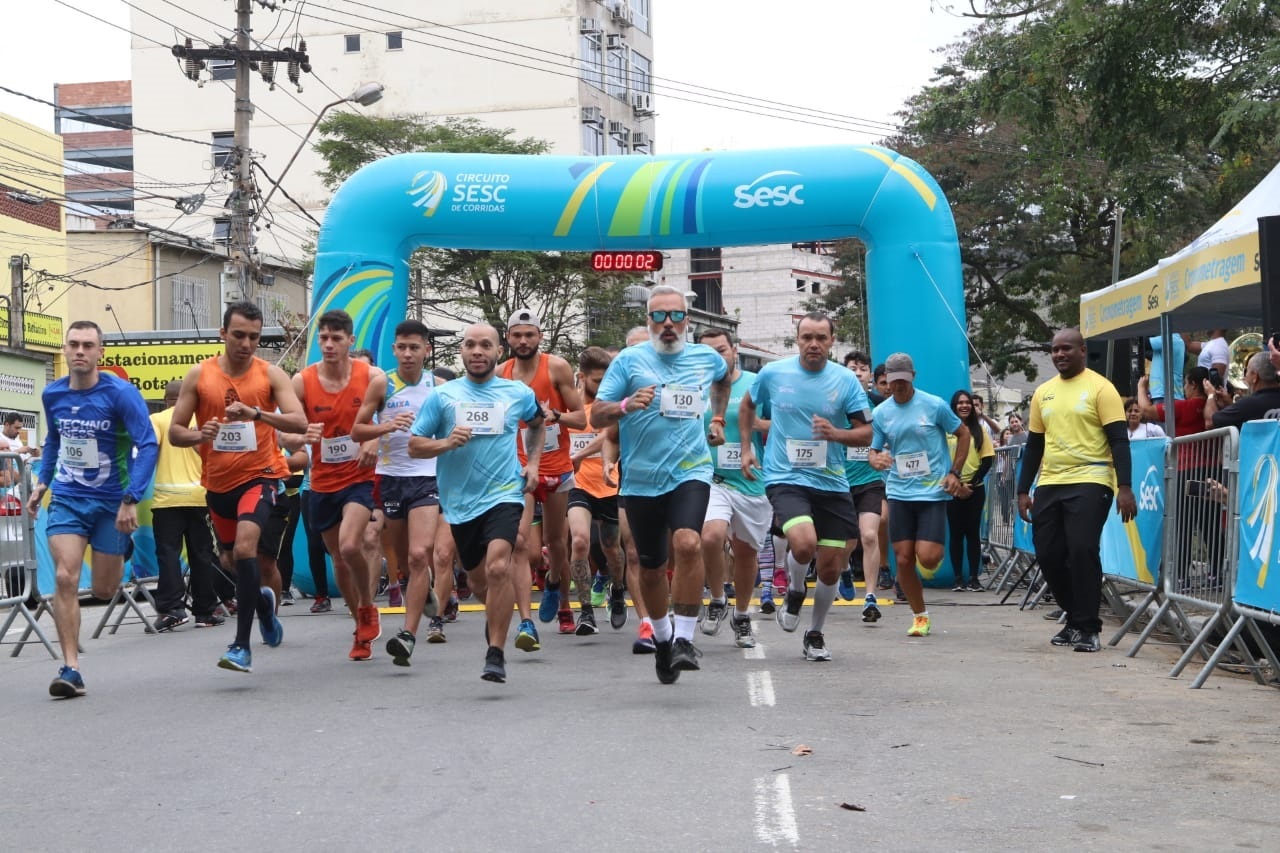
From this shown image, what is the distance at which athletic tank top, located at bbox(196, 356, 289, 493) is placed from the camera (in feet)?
31.5

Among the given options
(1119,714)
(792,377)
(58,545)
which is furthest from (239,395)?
(1119,714)

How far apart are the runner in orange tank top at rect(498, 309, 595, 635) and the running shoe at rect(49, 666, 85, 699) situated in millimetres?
2382

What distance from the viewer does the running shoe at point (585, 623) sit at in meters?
11.8

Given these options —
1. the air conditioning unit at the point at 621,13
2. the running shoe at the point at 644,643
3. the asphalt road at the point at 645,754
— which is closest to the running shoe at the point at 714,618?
the asphalt road at the point at 645,754

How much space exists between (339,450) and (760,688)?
120 inches

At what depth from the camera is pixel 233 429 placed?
9.65m

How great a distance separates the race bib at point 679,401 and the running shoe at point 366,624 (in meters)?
2.71

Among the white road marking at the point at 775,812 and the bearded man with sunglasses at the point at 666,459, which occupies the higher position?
the bearded man with sunglasses at the point at 666,459

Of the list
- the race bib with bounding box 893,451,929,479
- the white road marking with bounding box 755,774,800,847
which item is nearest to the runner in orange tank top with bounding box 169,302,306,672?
the white road marking with bounding box 755,774,800,847

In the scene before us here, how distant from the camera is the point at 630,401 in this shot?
8.52 meters

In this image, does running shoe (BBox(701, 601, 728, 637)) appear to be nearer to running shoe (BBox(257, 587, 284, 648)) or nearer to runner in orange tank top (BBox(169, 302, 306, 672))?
running shoe (BBox(257, 587, 284, 648))

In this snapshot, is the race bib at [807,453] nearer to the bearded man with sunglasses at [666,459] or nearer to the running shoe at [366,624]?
the bearded man with sunglasses at [666,459]

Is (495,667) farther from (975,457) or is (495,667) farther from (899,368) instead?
(975,457)

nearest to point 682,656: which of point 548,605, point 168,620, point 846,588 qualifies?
point 548,605
